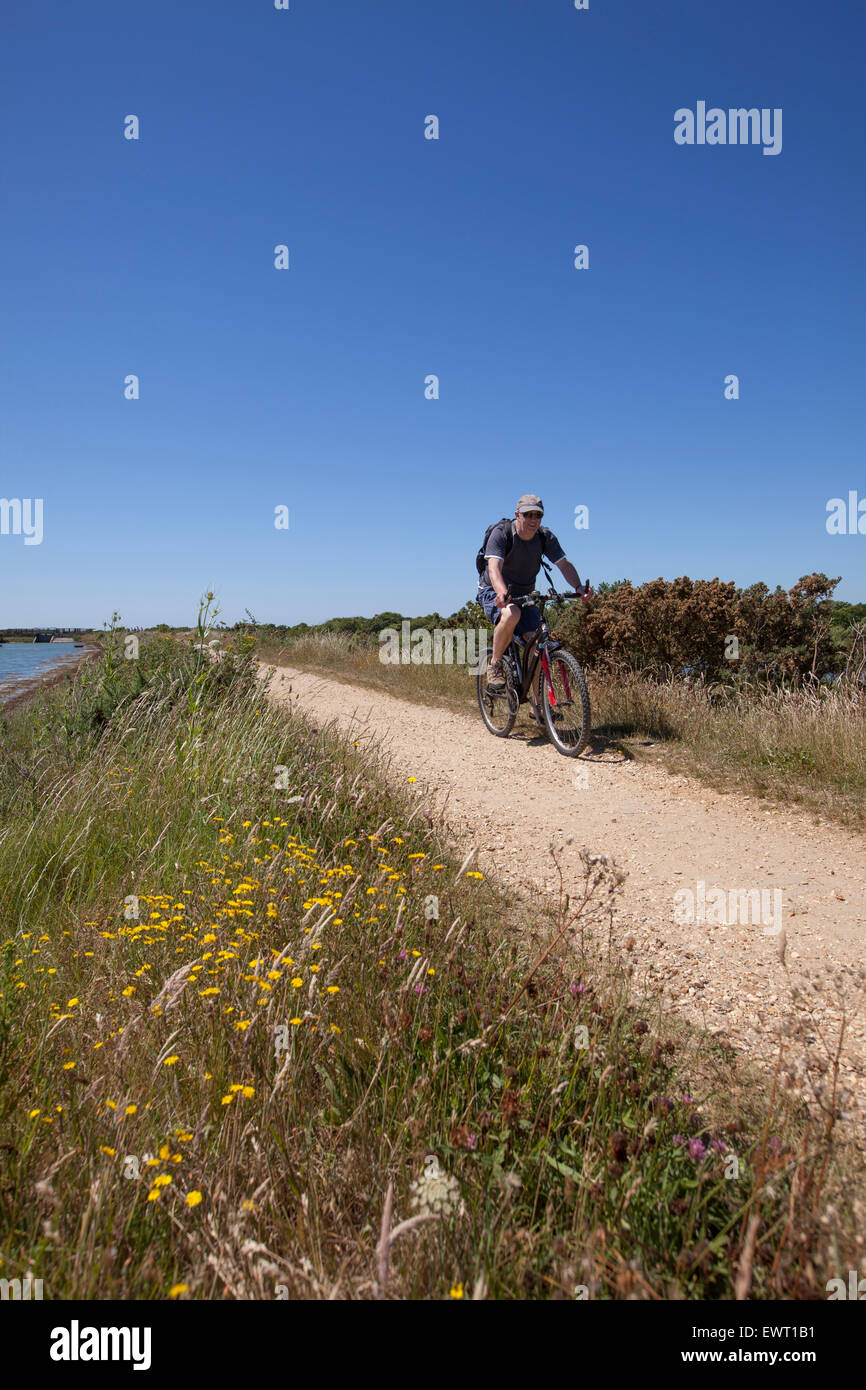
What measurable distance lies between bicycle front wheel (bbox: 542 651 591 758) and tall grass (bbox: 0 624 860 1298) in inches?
157

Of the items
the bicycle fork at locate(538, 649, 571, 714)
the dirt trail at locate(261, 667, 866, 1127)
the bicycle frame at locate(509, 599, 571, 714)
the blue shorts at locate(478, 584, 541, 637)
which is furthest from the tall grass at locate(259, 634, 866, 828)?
the blue shorts at locate(478, 584, 541, 637)

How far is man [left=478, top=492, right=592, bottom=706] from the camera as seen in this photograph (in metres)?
8.04

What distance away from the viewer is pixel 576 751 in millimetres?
Result: 7520

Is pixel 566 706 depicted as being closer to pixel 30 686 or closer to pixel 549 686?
pixel 549 686

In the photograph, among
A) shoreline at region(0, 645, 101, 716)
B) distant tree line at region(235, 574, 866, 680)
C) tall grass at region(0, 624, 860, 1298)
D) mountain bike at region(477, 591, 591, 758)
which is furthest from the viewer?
shoreline at region(0, 645, 101, 716)

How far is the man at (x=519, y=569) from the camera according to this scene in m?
8.04

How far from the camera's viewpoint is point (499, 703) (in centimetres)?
935

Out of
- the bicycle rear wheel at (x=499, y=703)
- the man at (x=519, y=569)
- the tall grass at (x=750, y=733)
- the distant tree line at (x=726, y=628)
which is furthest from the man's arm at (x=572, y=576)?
the distant tree line at (x=726, y=628)

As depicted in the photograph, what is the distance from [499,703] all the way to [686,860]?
15.9 ft

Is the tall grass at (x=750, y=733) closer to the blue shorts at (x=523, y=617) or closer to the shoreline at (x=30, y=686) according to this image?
the blue shorts at (x=523, y=617)

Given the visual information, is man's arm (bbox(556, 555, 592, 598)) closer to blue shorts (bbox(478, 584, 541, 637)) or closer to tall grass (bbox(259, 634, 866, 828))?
blue shorts (bbox(478, 584, 541, 637))

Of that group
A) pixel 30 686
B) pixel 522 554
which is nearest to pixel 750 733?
pixel 522 554

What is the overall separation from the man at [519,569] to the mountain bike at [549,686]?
0.13m
